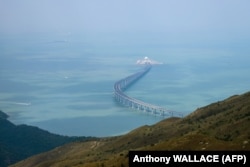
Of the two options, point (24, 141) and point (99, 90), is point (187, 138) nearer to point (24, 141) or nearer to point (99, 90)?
point (24, 141)

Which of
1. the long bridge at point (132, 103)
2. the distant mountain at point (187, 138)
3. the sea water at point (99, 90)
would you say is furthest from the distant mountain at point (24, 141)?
the long bridge at point (132, 103)

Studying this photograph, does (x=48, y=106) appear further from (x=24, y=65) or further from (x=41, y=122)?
(x=24, y=65)

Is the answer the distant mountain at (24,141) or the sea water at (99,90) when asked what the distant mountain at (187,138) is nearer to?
the distant mountain at (24,141)

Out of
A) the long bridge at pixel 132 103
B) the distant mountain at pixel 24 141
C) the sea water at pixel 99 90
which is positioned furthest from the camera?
the long bridge at pixel 132 103

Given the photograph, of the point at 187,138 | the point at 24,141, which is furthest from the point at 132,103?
the point at 187,138

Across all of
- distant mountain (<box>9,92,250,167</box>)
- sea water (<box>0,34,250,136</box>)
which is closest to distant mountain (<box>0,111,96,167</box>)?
sea water (<box>0,34,250,136</box>)

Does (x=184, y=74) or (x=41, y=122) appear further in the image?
(x=184, y=74)

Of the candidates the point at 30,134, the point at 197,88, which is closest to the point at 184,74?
the point at 197,88
